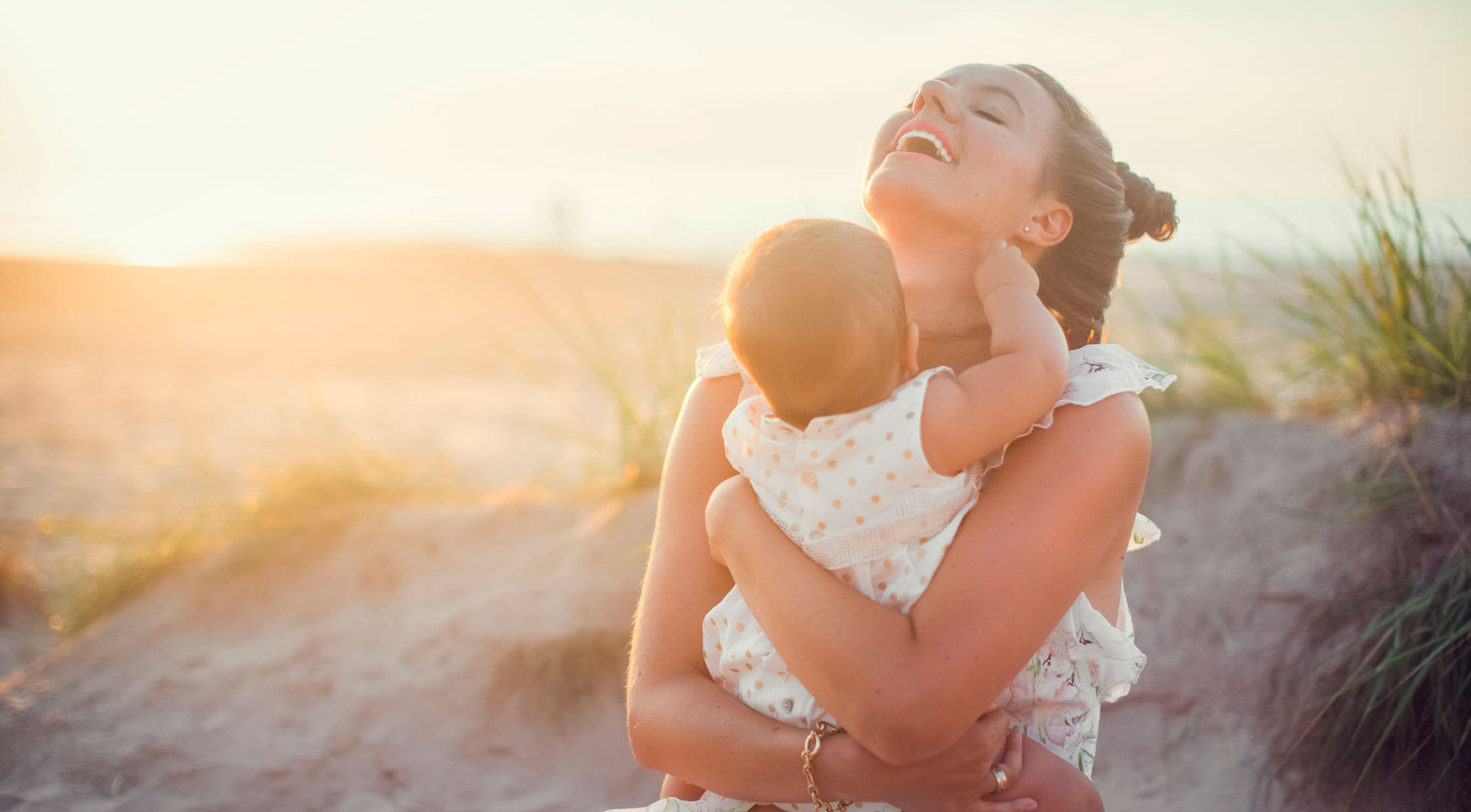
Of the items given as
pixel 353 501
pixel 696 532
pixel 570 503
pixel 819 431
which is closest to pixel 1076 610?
pixel 819 431

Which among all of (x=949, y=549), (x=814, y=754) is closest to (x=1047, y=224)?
(x=949, y=549)

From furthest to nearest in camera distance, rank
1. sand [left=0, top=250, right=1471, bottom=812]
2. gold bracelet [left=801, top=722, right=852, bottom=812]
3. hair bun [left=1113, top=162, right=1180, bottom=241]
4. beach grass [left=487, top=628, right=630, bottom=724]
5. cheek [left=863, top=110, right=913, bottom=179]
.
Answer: beach grass [left=487, top=628, right=630, bottom=724] < sand [left=0, top=250, right=1471, bottom=812] < hair bun [left=1113, top=162, right=1180, bottom=241] < cheek [left=863, top=110, right=913, bottom=179] < gold bracelet [left=801, top=722, right=852, bottom=812]

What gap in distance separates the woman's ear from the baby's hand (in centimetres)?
15

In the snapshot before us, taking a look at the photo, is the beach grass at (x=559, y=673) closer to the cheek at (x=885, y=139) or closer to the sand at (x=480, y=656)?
the sand at (x=480, y=656)

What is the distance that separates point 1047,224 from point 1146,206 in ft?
1.37

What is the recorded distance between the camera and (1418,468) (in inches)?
125

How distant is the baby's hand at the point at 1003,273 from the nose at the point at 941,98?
1.02 ft

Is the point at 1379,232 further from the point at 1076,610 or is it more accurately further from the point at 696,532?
the point at 696,532

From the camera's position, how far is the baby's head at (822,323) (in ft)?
5.17

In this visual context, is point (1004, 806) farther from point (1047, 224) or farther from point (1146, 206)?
point (1146, 206)

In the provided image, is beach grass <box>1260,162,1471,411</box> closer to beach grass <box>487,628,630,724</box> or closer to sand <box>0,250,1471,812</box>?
sand <box>0,250,1471,812</box>

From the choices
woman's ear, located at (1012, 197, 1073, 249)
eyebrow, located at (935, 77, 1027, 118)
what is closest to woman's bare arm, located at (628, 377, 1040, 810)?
woman's ear, located at (1012, 197, 1073, 249)

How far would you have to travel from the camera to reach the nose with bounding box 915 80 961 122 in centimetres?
193

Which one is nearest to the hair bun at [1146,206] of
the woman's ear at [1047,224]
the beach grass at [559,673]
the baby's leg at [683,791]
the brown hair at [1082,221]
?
the brown hair at [1082,221]
